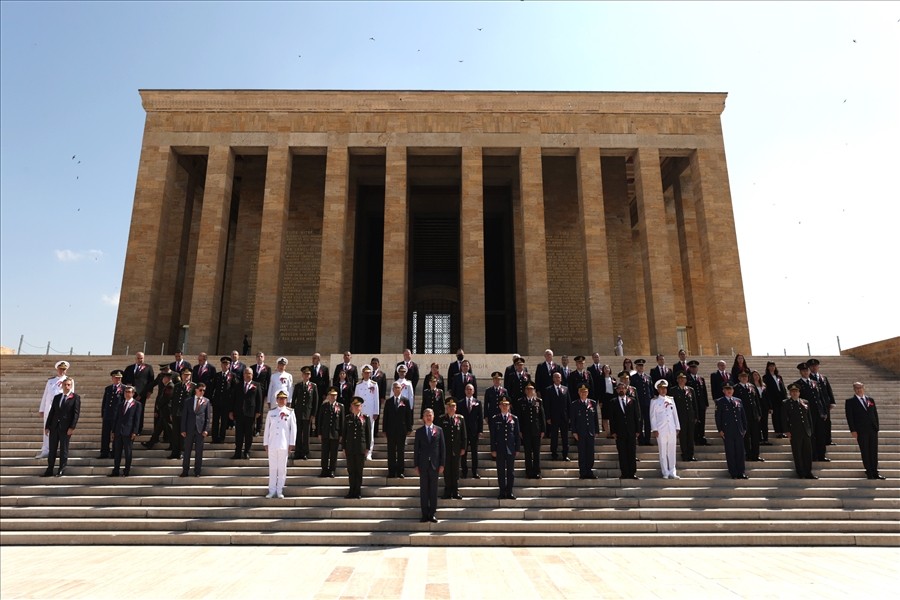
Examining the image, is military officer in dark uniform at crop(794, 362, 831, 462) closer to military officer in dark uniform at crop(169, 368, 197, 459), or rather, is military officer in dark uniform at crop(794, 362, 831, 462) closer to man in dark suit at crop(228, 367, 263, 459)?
man in dark suit at crop(228, 367, 263, 459)

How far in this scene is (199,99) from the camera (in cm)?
2072

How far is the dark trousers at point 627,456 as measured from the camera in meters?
7.70

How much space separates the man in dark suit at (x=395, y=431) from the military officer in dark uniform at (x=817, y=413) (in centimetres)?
642

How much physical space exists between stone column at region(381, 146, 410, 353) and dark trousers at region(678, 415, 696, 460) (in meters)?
11.5

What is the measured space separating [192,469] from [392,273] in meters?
12.1

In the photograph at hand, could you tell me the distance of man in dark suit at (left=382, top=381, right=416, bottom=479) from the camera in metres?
7.57

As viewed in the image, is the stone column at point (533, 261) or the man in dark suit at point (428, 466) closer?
the man in dark suit at point (428, 466)

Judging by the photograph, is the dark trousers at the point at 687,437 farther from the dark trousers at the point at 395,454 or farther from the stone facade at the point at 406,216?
the stone facade at the point at 406,216

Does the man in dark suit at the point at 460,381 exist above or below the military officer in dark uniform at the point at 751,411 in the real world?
above

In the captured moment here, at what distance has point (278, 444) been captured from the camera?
23.2 ft

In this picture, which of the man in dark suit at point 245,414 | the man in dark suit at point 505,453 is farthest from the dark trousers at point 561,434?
the man in dark suit at point 245,414

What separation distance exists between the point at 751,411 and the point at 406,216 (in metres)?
14.6
